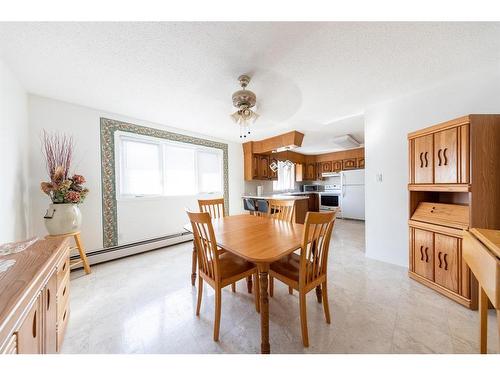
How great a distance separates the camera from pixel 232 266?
1.44 metres

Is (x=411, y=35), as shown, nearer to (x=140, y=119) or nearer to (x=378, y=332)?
(x=378, y=332)

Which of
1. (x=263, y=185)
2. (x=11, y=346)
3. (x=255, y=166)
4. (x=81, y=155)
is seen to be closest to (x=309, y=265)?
(x=11, y=346)

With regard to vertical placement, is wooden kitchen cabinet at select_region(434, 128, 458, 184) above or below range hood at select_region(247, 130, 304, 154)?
below

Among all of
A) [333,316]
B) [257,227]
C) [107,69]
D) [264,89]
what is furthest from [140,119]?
[333,316]

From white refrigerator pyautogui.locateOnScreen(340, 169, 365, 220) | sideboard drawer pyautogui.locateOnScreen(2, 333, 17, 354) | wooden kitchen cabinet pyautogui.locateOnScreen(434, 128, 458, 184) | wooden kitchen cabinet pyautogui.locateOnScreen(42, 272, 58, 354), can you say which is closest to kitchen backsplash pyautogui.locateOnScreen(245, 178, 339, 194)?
white refrigerator pyautogui.locateOnScreen(340, 169, 365, 220)

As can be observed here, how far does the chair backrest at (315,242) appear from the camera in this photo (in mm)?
1137

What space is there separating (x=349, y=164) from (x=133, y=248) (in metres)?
5.94

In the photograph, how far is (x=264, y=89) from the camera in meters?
1.91

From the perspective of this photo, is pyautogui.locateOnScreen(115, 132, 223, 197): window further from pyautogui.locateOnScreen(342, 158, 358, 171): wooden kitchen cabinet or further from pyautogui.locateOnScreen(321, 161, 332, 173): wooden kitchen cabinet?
pyautogui.locateOnScreen(342, 158, 358, 171): wooden kitchen cabinet

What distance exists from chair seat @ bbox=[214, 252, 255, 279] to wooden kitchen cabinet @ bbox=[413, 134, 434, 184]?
6.40 feet

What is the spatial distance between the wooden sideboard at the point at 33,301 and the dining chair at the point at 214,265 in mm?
777

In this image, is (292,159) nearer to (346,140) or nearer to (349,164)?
(349,164)

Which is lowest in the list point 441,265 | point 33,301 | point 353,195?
point 441,265

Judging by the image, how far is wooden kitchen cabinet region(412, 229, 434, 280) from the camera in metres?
1.76
